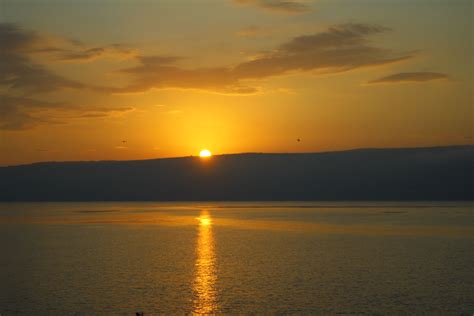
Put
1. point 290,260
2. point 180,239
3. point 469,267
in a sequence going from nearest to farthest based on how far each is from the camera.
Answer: point 469,267, point 290,260, point 180,239

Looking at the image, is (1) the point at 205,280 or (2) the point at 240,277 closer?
(1) the point at 205,280

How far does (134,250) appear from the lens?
188 ft

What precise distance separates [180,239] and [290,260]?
2692 centimetres

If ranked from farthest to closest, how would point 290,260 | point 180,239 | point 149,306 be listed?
point 180,239 → point 290,260 → point 149,306

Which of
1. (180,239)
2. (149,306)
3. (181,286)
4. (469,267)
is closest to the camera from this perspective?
(149,306)

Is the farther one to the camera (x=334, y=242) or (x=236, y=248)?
(x=334, y=242)

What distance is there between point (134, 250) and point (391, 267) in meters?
26.7

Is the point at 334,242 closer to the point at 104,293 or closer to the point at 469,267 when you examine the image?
the point at 469,267

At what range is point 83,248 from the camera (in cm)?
5944

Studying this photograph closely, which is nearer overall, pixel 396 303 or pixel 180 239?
pixel 396 303

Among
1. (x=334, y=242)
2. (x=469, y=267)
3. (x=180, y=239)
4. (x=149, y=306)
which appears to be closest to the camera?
(x=149, y=306)

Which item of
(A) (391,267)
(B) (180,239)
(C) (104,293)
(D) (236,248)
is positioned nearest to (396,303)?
→ (A) (391,267)

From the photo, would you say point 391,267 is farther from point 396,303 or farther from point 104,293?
point 104,293

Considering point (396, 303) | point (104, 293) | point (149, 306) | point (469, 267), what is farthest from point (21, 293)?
point (469, 267)
